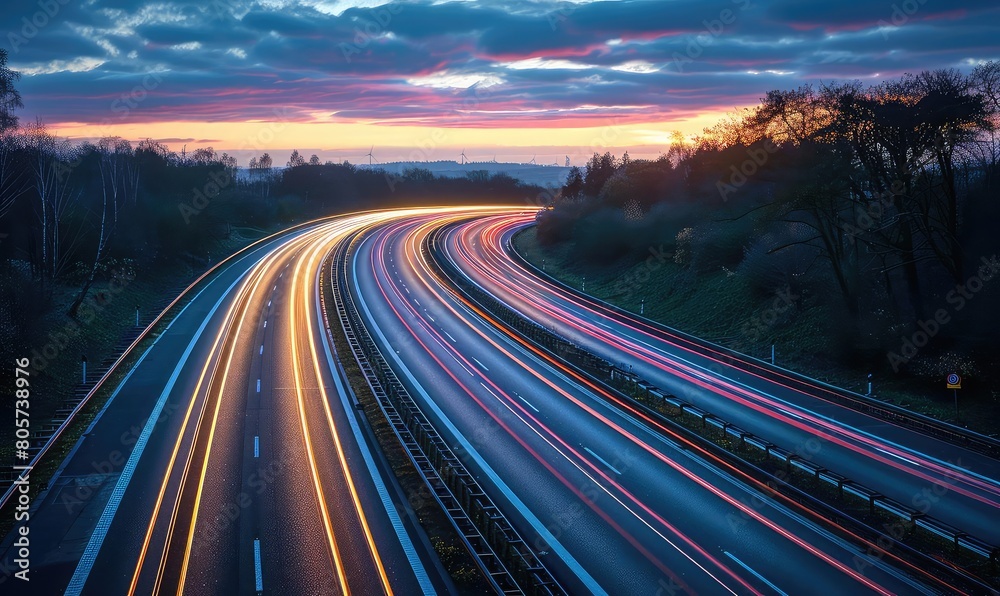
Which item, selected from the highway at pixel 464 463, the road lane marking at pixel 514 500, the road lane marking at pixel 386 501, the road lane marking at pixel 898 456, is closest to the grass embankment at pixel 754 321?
the highway at pixel 464 463

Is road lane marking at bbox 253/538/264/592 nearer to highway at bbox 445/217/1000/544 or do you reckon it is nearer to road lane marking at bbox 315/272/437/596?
road lane marking at bbox 315/272/437/596

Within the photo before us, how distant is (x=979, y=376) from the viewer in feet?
82.4

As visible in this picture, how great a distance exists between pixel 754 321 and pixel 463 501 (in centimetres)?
2596

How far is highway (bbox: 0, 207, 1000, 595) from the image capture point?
14508 mm

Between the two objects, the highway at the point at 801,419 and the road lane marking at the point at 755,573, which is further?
the highway at the point at 801,419

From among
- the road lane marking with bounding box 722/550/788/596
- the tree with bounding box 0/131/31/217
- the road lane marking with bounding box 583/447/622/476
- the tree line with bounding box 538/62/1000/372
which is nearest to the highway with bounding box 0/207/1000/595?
the road lane marking with bounding box 722/550/788/596

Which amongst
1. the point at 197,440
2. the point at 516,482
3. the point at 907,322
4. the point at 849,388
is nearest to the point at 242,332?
the point at 197,440

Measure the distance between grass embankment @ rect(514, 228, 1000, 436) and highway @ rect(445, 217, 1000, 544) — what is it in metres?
1.97

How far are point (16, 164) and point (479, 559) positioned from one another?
37.6 metres

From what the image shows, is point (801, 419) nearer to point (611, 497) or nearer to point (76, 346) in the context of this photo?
point (611, 497)

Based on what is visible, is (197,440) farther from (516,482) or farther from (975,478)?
(975,478)

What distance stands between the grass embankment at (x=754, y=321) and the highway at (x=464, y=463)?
2.78 metres

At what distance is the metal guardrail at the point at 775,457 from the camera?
49.7ft

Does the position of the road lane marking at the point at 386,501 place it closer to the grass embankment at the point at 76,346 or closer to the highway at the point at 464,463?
the highway at the point at 464,463
